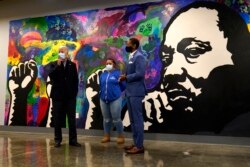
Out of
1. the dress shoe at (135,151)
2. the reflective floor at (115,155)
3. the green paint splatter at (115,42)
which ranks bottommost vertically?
the reflective floor at (115,155)

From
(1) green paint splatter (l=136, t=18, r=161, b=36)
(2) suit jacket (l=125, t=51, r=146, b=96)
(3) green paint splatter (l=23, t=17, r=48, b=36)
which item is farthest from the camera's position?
(3) green paint splatter (l=23, t=17, r=48, b=36)

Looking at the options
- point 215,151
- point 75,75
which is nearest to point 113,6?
point 75,75

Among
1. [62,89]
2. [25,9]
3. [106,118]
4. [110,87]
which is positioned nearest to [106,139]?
[106,118]

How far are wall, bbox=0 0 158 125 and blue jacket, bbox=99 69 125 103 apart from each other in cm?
165

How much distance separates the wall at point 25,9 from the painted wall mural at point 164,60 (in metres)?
0.14

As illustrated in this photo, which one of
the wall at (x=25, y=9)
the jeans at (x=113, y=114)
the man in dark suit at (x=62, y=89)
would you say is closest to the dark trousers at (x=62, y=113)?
the man in dark suit at (x=62, y=89)

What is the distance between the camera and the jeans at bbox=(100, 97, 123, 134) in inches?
219

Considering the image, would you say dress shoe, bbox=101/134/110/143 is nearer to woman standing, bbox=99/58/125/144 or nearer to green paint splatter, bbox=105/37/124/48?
woman standing, bbox=99/58/125/144

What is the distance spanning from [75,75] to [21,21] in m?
3.10

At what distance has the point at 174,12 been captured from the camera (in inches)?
232

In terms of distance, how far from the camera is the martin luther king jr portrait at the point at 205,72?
5.34m

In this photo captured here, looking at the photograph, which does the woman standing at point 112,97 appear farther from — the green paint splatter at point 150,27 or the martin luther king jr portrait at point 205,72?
the green paint splatter at point 150,27

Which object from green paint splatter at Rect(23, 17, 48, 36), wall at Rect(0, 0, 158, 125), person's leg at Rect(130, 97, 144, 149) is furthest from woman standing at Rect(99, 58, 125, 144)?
green paint splatter at Rect(23, 17, 48, 36)

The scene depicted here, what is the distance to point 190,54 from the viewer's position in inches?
225
